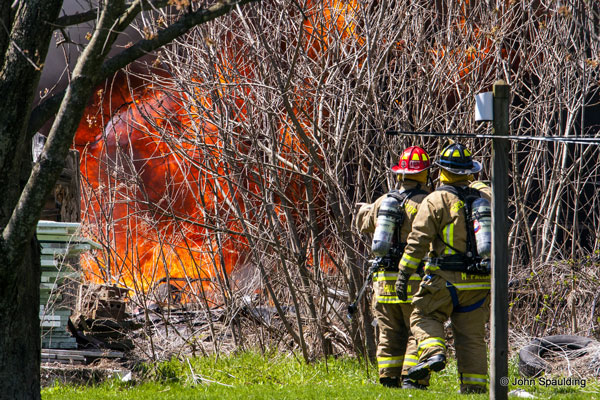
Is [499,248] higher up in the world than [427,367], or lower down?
higher up

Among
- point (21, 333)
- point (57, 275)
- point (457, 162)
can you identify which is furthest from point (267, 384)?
point (21, 333)

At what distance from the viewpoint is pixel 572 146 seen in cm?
1062

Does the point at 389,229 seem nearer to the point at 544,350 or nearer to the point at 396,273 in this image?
the point at 396,273

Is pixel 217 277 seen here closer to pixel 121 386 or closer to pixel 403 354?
pixel 121 386

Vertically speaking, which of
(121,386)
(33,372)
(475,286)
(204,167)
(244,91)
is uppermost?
(244,91)

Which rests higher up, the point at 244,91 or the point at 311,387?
the point at 244,91

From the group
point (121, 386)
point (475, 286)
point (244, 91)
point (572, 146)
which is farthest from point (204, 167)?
point (572, 146)

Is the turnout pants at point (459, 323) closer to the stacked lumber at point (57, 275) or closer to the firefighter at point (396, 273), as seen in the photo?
the firefighter at point (396, 273)

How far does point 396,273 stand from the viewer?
21.8ft

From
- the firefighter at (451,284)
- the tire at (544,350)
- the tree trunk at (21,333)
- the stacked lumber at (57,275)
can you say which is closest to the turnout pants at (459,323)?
the firefighter at (451,284)

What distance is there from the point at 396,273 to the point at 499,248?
1963 millimetres

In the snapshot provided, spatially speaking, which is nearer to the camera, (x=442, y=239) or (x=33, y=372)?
(x=33, y=372)

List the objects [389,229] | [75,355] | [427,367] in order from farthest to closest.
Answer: [75,355] → [389,229] → [427,367]

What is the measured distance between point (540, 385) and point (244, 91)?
4414 mm
